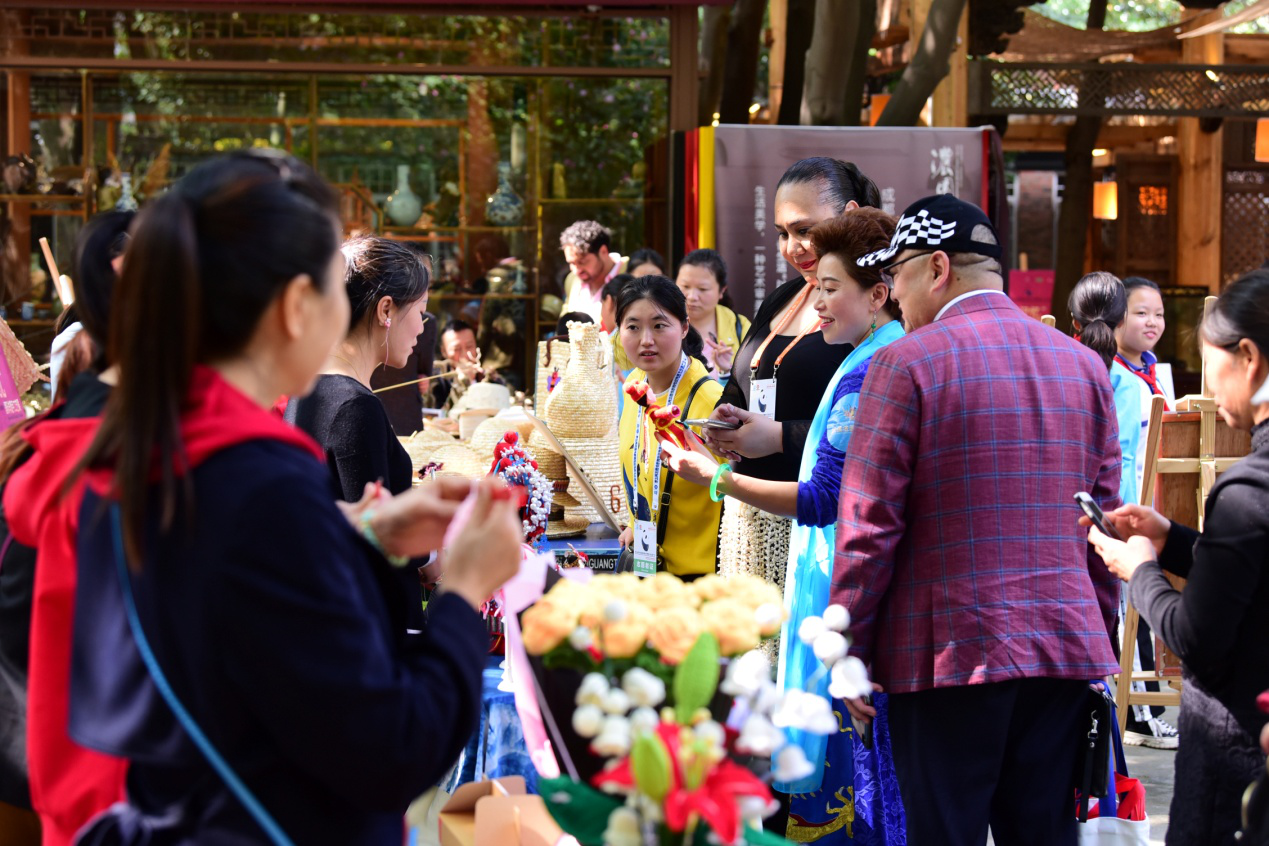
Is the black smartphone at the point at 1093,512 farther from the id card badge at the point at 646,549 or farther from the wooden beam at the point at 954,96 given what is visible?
the wooden beam at the point at 954,96

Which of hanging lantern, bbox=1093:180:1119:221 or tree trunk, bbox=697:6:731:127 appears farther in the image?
hanging lantern, bbox=1093:180:1119:221

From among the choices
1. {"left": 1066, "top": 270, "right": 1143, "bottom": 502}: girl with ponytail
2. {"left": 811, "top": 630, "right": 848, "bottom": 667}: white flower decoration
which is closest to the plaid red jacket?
{"left": 811, "top": 630, "right": 848, "bottom": 667}: white flower decoration

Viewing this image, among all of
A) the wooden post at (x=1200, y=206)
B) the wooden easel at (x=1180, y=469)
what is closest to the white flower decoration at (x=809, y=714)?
the wooden easel at (x=1180, y=469)

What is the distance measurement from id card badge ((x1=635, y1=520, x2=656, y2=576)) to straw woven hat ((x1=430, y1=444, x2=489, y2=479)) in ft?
2.31

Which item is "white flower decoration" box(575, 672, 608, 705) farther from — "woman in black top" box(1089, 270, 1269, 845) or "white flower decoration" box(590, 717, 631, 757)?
"woman in black top" box(1089, 270, 1269, 845)

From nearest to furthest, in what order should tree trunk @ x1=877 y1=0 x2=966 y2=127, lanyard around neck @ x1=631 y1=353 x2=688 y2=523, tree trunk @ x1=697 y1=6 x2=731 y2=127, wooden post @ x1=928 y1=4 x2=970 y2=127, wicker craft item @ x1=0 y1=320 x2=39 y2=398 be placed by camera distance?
lanyard around neck @ x1=631 y1=353 x2=688 y2=523, wicker craft item @ x1=0 y1=320 x2=39 y2=398, tree trunk @ x1=877 y1=0 x2=966 y2=127, wooden post @ x1=928 y1=4 x2=970 y2=127, tree trunk @ x1=697 y1=6 x2=731 y2=127

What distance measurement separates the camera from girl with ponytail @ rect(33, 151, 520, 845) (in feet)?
3.70

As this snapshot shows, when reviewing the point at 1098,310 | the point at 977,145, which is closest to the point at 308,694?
the point at 1098,310

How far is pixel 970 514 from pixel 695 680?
1029 millimetres

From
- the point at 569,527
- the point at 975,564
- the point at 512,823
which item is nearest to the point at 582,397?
the point at 569,527

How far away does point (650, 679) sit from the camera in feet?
4.13

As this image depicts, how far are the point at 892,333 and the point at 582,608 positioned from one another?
1468 millimetres

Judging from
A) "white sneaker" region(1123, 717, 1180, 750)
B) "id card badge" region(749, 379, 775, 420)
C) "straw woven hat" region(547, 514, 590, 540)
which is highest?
"id card badge" region(749, 379, 775, 420)

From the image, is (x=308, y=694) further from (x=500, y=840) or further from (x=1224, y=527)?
(x=1224, y=527)
